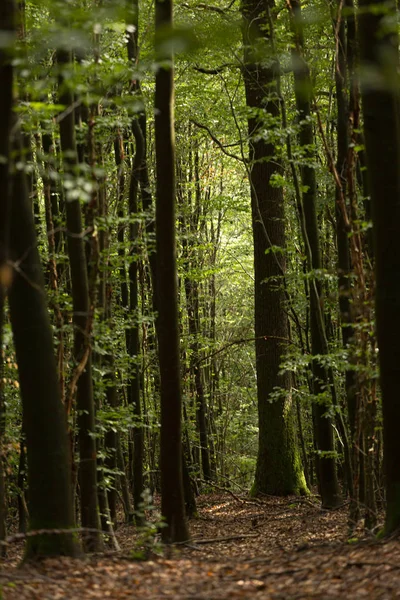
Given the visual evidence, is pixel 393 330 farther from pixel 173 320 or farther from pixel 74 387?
pixel 74 387

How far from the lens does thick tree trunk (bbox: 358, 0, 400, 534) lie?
711 centimetres

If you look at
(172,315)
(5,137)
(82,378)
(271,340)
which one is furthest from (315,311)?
(5,137)

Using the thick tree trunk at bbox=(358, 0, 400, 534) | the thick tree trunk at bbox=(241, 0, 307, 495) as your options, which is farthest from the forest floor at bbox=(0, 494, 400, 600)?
the thick tree trunk at bbox=(241, 0, 307, 495)

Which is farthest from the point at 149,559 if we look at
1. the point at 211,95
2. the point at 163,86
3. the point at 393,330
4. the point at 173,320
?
the point at 211,95

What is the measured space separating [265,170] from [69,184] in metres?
10.3

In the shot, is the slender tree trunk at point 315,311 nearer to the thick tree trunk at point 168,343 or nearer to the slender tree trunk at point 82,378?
the thick tree trunk at point 168,343

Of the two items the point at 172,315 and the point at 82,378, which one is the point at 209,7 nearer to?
the point at 172,315

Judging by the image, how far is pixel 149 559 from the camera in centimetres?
727

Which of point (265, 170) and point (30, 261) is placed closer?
point (30, 261)

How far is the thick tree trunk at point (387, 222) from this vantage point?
7105 millimetres

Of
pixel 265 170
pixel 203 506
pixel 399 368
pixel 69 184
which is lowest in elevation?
pixel 203 506

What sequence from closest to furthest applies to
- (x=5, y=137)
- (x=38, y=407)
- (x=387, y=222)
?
(x=5, y=137), (x=38, y=407), (x=387, y=222)

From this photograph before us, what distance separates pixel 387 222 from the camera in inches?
281

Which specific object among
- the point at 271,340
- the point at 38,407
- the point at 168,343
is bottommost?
the point at 38,407
